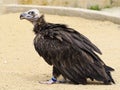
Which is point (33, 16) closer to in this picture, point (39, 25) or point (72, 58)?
point (39, 25)

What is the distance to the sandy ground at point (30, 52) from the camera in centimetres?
855

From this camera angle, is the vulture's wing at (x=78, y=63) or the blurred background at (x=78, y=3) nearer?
the vulture's wing at (x=78, y=63)

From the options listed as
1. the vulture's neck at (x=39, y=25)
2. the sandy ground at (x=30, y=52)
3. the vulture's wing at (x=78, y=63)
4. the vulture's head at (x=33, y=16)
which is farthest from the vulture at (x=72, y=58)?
the vulture's head at (x=33, y=16)

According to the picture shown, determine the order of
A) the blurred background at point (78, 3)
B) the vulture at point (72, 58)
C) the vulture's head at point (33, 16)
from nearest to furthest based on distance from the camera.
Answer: the vulture at point (72, 58) → the vulture's head at point (33, 16) → the blurred background at point (78, 3)

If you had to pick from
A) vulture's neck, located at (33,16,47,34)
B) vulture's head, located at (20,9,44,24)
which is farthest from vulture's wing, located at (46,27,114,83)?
vulture's head, located at (20,9,44,24)

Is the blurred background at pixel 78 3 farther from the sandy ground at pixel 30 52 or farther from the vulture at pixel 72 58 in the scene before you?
the vulture at pixel 72 58

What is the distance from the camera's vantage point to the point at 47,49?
877 centimetres

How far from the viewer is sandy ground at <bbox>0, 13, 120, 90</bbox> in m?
8.55

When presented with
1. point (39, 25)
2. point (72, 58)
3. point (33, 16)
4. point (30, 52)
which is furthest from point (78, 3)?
point (72, 58)

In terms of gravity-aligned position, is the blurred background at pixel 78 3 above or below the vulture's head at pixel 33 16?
below

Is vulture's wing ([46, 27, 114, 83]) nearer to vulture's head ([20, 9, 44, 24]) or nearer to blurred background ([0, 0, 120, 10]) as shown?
vulture's head ([20, 9, 44, 24])

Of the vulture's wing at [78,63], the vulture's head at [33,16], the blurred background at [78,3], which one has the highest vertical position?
the vulture's head at [33,16]

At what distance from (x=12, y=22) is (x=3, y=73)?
17.0 feet

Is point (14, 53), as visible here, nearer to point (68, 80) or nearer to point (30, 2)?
point (68, 80)
